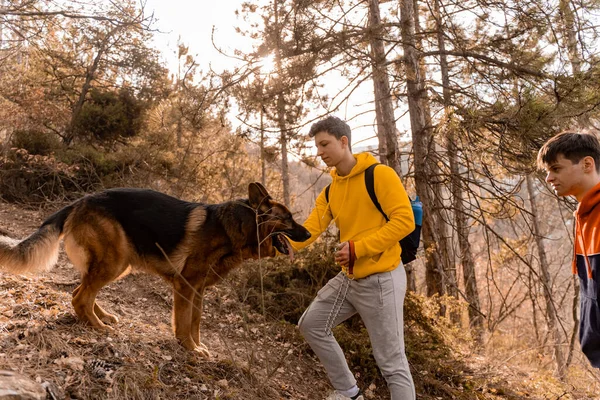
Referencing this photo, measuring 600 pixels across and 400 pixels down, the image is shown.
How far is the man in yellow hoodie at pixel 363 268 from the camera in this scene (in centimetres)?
312

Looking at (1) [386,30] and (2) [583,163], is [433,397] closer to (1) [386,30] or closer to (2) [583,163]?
(2) [583,163]

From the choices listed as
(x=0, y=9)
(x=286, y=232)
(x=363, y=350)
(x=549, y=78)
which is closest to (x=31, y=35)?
(x=0, y=9)

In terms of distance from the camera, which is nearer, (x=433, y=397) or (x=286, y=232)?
(x=286, y=232)

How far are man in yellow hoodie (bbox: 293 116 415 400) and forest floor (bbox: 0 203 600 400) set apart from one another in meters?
0.47

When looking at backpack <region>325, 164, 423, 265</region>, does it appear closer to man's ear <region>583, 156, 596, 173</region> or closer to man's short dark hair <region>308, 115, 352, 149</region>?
man's short dark hair <region>308, 115, 352, 149</region>

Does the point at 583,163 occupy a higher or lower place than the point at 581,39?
lower

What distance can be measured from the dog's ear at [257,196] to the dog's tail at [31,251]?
6.17 ft

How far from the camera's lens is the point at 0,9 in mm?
6930

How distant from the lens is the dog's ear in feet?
13.8

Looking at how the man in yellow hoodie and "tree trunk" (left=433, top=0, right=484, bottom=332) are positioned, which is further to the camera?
"tree trunk" (left=433, top=0, right=484, bottom=332)

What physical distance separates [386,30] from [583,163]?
208 inches

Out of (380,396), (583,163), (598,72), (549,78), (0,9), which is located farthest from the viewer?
(0,9)

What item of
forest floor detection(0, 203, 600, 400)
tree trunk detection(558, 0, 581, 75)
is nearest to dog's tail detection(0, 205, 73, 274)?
forest floor detection(0, 203, 600, 400)

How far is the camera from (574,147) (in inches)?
97.3
